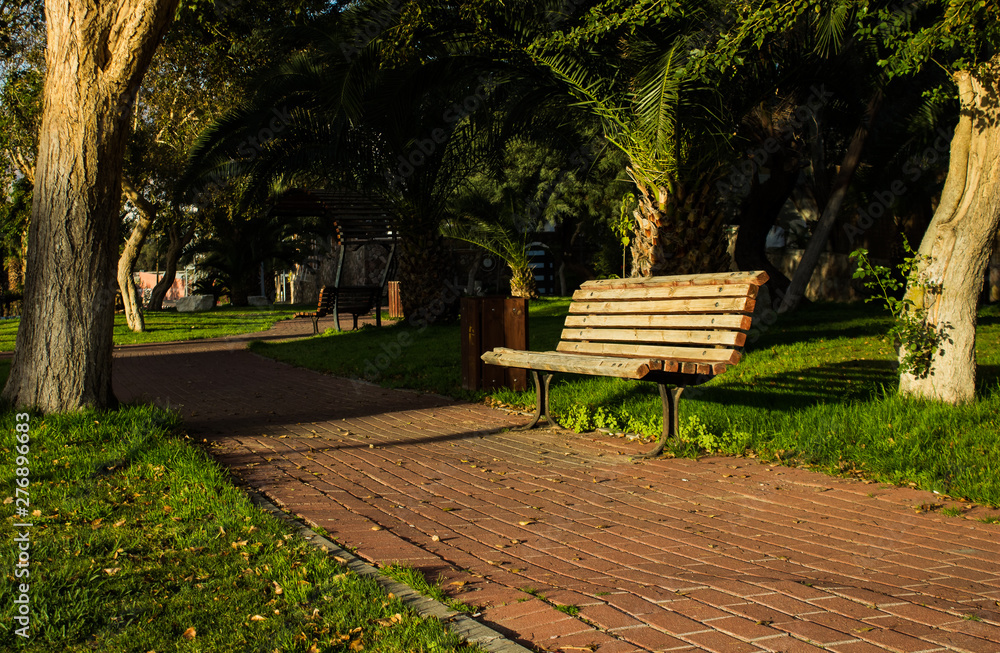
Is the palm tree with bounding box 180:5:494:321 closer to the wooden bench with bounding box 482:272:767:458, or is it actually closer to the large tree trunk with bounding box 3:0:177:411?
the large tree trunk with bounding box 3:0:177:411

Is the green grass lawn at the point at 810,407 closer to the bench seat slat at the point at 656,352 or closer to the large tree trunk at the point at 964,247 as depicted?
the large tree trunk at the point at 964,247

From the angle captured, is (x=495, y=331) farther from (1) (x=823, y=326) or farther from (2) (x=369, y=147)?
(2) (x=369, y=147)

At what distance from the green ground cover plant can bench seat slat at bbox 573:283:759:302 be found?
3.39 m

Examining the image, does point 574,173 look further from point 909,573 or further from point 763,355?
point 909,573

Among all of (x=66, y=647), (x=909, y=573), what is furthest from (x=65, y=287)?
(x=909, y=573)

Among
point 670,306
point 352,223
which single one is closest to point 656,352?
point 670,306

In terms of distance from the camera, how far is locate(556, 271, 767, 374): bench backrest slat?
5.41 metres

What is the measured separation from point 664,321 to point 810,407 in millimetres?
1352

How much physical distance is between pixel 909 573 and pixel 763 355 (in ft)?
21.0

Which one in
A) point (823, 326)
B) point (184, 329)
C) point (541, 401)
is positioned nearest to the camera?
point (541, 401)

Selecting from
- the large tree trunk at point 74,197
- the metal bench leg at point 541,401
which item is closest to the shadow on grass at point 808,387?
the metal bench leg at point 541,401

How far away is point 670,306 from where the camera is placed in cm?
612

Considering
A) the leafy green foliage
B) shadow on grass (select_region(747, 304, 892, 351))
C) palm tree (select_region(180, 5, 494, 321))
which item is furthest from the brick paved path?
palm tree (select_region(180, 5, 494, 321))

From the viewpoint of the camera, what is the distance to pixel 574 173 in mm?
23703
